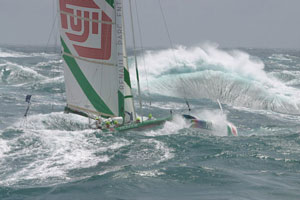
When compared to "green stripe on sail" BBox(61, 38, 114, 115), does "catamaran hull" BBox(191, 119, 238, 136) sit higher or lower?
lower

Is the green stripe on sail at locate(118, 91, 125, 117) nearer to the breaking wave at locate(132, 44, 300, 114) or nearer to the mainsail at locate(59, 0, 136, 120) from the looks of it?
the mainsail at locate(59, 0, 136, 120)

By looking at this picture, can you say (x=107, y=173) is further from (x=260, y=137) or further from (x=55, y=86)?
(x=55, y=86)

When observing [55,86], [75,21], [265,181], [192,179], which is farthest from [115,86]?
[55,86]

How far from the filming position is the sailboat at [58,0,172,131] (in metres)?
17.1

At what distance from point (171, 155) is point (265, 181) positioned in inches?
159

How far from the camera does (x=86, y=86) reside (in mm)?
18125

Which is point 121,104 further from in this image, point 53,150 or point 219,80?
point 219,80

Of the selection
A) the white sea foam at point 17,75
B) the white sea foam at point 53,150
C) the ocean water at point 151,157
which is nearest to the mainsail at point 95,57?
the ocean water at point 151,157

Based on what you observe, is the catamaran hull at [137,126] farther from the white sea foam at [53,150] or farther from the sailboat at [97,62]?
the white sea foam at [53,150]

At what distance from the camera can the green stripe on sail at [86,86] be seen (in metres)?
18.0

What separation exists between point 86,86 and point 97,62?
1354 millimetres

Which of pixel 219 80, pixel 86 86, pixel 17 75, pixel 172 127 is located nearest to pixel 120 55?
pixel 86 86

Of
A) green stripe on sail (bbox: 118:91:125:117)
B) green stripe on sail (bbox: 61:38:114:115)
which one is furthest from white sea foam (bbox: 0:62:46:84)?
green stripe on sail (bbox: 118:91:125:117)

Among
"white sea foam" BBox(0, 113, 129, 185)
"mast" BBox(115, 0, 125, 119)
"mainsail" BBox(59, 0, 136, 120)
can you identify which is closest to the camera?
"white sea foam" BBox(0, 113, 129, 185)
